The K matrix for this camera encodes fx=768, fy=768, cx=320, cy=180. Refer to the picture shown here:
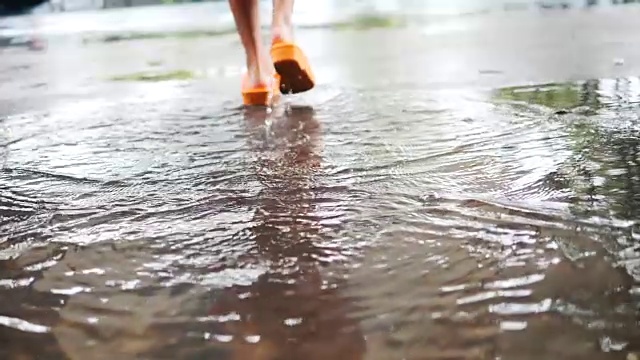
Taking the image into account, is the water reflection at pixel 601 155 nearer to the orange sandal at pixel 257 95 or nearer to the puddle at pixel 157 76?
the orange sandal at pixel 257 95

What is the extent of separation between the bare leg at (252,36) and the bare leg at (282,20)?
7 cm

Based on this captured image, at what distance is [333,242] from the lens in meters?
1.03

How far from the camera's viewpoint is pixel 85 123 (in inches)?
79.8

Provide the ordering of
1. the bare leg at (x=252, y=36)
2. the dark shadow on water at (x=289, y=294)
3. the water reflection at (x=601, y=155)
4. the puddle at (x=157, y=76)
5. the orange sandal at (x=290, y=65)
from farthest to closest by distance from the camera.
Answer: the puddle at (x=157, y=76)
the bare leg at (x=252, y=36)
the orange sandal at (x=290, y=65)
the water reflection at (x=601, y=155)
the dark shadow on water at (x=289, y=294)

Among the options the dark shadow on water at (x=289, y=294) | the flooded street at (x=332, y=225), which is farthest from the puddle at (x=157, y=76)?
the dark shadow on water at (x=289, y=294)

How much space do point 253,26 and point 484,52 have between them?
1285mm

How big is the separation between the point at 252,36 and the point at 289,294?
153 cm

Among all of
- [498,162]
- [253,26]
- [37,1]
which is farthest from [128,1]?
[498,162]

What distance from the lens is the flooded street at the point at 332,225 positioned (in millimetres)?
800

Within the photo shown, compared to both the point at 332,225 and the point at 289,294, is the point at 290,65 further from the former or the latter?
the point at 289,294

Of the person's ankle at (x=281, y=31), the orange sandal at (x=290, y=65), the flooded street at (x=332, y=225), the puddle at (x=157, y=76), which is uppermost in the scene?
the person's ankle at (x=281, y=31)

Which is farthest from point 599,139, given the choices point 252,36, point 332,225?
point 252,36

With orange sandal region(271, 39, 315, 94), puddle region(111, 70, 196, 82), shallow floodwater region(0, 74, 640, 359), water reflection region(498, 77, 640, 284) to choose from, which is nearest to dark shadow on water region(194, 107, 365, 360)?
shallow floodwater region(0, 74, 640, 359)

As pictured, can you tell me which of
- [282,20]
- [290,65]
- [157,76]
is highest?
[282,20]
